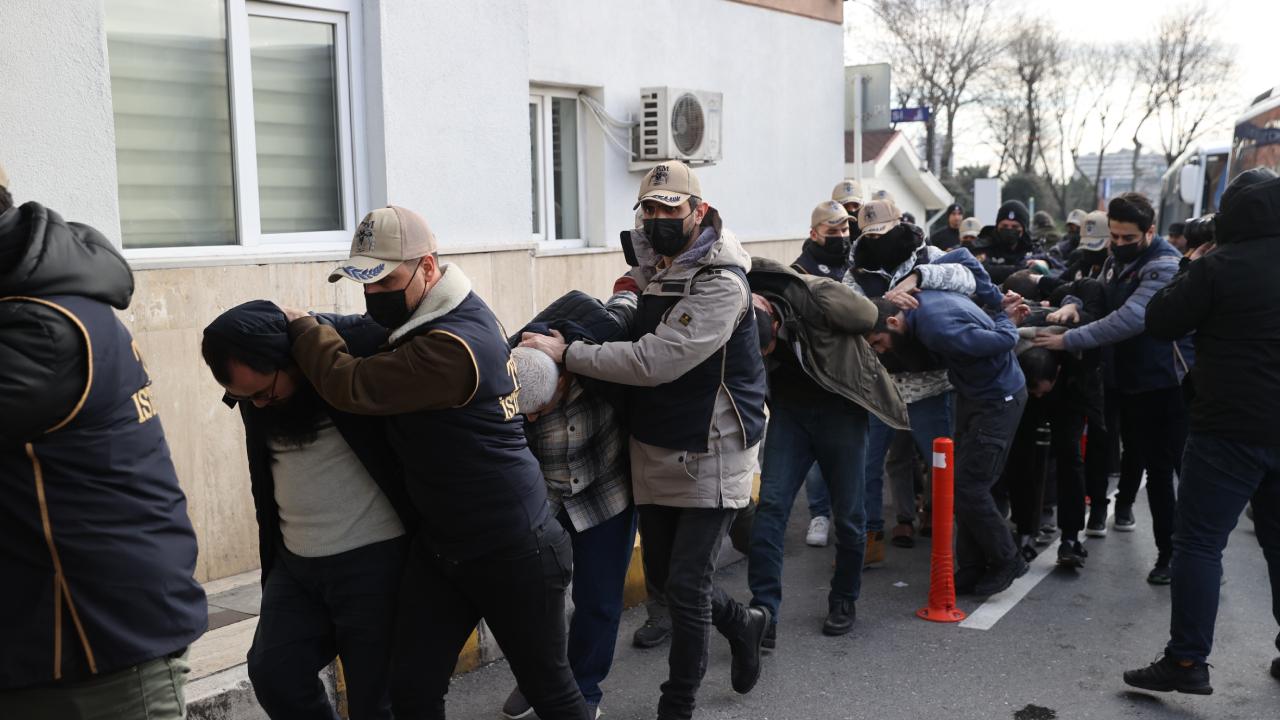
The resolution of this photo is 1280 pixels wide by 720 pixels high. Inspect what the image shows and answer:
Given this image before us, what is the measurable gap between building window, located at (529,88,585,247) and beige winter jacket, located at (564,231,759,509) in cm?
507

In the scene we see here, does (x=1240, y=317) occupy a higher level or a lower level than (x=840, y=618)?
higher

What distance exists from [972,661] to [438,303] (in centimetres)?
322

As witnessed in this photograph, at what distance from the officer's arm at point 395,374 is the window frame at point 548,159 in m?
6.04

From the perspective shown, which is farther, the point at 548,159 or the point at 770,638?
the point at 548,159

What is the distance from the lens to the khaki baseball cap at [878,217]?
6664 millimetres

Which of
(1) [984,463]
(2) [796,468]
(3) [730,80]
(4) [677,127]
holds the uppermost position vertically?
(3) [730,80]

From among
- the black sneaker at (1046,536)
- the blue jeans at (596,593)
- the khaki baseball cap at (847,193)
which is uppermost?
the khaki baseball cap at (847,193)

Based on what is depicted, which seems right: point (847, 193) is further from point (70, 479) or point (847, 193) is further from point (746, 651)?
point (70, 479)

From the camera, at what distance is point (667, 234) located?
4.45 m

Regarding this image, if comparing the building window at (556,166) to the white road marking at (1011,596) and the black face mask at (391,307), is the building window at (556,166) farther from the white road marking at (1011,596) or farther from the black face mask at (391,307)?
the black face mask at (391,307)

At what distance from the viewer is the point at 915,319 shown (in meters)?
6.11

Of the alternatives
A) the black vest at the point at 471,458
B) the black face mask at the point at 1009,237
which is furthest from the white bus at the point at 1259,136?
the black vest at the point at 471,458

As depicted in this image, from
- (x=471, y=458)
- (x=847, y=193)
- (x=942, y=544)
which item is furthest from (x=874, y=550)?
(x=471, y=458)

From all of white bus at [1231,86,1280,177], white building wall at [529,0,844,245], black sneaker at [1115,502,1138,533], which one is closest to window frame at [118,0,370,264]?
white building wall at [529,0,844,245]
